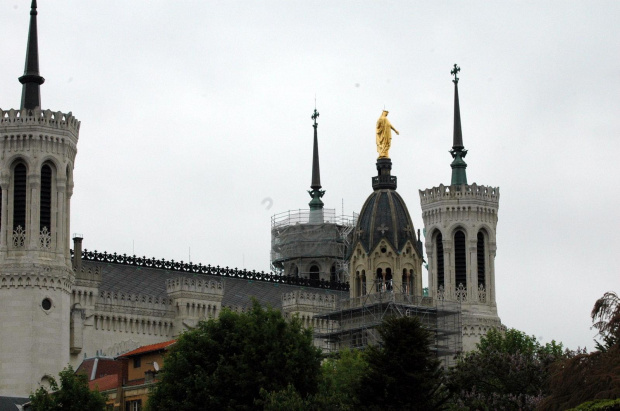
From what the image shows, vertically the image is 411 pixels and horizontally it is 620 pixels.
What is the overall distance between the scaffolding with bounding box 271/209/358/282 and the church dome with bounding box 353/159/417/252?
35028mm

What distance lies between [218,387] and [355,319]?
21582 mm

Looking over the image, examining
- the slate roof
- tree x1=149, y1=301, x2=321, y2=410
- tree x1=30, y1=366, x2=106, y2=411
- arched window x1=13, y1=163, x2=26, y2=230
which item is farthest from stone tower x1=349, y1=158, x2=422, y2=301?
tree x1=30, y1=366, x2=106, y2=411

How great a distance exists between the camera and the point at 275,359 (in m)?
77.7

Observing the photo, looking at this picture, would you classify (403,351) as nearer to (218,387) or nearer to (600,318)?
(600,318)

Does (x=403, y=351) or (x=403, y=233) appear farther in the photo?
(x=403, y=233)

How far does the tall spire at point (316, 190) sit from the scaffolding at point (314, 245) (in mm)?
533

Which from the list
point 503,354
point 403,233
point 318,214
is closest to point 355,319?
point 403,233

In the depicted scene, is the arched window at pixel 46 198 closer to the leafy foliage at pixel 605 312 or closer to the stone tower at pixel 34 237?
the stone tower at pixel 34 237

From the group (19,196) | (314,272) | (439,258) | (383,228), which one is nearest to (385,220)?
(383,228)

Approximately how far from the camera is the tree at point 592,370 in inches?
2477

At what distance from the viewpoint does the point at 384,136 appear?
10512 cm

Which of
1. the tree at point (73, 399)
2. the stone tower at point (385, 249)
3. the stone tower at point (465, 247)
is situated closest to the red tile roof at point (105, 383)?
the tree at point (73, 399)

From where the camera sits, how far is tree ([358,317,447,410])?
66.2 m

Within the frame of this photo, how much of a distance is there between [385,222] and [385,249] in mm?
1697
